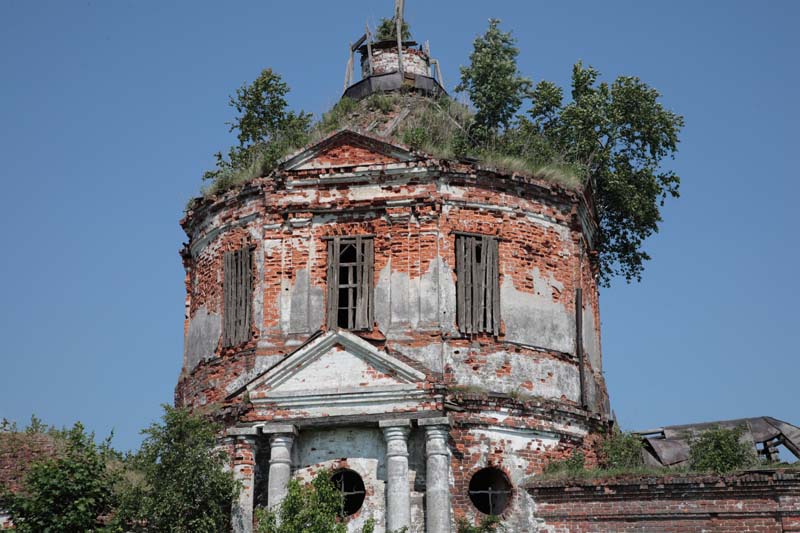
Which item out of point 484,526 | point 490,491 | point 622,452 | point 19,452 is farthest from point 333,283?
point 19,452

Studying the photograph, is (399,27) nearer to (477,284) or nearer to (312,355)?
(477,284)

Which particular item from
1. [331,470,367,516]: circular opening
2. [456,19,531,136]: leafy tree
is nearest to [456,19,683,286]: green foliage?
[456,19,531,136]: leafy tree

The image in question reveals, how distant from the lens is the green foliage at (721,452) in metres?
19.6

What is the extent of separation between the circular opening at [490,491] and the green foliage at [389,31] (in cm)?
1303

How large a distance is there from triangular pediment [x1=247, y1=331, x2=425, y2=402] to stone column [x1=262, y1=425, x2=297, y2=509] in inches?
23.1

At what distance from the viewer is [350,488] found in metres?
19.6

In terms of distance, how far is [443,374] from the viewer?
20.2 m

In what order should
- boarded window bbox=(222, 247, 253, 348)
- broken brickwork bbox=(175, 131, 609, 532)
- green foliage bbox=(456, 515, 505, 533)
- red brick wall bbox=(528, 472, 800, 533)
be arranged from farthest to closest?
boarded window bbox=(222, 247, 253, 348), broken brickwork bbox=(175, 131, 609, 532), green foliage bbox=(456, 515, 505, 533), red brick wall bbox=(528, 472, 800, 533)

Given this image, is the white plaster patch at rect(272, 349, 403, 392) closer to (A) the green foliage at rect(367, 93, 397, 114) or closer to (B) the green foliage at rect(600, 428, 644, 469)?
(B) the green foliage at rect(600, 428, 644, 469)

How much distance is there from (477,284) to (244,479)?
539 centimetres

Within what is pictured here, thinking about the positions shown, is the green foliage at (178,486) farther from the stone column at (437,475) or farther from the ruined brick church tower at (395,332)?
the stone column at (437,475)

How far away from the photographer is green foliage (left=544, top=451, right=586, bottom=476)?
19.5 m

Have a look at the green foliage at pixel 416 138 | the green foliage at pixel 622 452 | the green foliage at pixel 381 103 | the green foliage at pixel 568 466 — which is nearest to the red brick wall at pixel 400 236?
the green foliage at pixel 416 138

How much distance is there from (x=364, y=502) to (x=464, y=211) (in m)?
5.68
